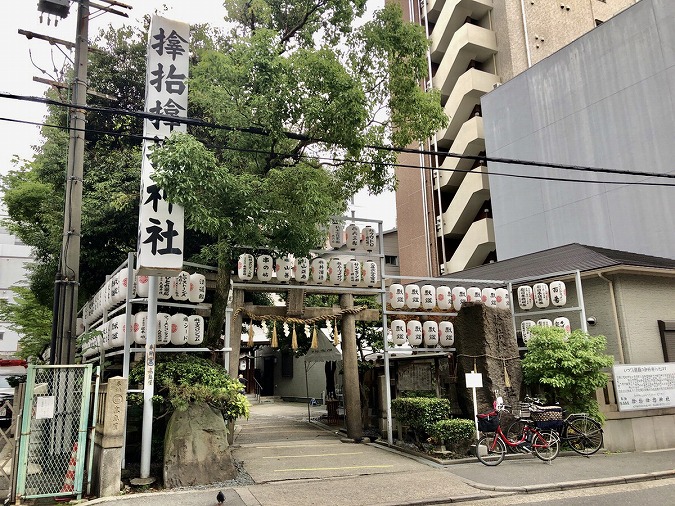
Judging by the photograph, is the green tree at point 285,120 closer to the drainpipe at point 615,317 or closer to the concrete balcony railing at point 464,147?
the drainpipe at point 615,317

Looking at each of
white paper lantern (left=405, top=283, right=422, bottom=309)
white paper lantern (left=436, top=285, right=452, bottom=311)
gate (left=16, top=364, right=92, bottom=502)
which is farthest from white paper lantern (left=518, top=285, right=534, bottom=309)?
gate (left=16, top=364, right=92, bottom=502)

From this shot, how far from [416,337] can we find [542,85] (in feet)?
55.7

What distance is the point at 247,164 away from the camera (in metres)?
12.3

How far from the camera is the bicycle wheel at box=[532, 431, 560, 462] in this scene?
11.6 meters

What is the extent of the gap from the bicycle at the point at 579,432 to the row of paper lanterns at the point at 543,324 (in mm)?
2390

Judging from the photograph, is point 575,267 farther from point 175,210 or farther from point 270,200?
point 175,210

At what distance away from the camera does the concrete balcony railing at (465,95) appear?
31.5 m

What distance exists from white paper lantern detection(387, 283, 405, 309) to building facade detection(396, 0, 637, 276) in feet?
53.4

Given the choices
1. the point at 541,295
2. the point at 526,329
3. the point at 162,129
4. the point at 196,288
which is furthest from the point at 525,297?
the point at 162,129

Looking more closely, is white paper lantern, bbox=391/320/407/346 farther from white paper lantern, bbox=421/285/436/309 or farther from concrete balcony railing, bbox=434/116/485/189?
concrete balcony railing, bbox=434/116/485/189

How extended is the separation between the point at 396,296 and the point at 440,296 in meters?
1.48

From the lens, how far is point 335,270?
1416 centimetres

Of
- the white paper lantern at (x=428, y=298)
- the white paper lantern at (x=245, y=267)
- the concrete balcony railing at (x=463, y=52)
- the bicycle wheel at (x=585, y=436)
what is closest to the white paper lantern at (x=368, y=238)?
the white paper lantern at (x=428, y=298)

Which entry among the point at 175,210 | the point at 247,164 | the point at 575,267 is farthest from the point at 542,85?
the point at 175,210
